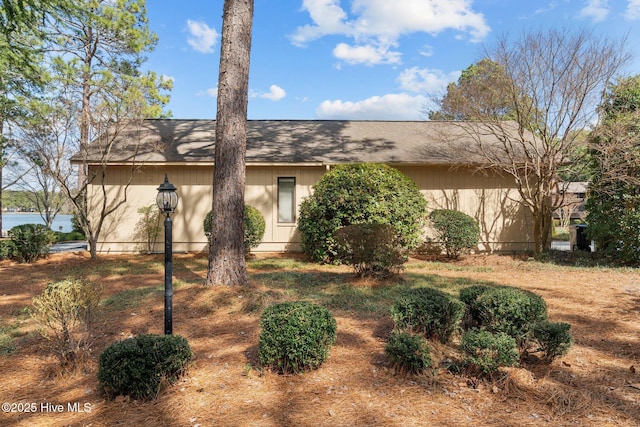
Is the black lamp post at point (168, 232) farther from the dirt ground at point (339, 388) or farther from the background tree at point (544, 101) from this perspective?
the background tree at point (544, 101)

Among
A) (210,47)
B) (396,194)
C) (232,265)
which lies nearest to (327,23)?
(210,47)

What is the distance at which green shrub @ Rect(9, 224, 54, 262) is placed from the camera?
10.2 metres

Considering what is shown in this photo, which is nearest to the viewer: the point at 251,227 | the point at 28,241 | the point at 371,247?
A: the point at 371,247

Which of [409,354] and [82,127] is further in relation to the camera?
[82,127]

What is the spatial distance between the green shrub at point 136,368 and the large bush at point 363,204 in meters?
5.70

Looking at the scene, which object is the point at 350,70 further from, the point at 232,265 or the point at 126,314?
the point at 126,314

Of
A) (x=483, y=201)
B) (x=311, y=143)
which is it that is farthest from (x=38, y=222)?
(x=483, y=201)

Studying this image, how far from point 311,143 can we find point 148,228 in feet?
19.3

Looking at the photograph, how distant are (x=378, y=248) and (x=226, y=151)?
3.13 metres

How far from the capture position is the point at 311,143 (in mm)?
12688

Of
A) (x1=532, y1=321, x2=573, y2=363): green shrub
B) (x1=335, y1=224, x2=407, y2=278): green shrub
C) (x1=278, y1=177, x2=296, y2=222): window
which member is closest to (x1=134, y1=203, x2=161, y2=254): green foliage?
(x1=278, y1=177, x2=296, y2=222): window

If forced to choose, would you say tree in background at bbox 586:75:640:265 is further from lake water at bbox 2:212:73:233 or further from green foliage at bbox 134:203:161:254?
lake water at bbox 2:212:73:233

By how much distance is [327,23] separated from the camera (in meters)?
15.5

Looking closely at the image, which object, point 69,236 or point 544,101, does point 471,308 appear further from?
point 69,236
